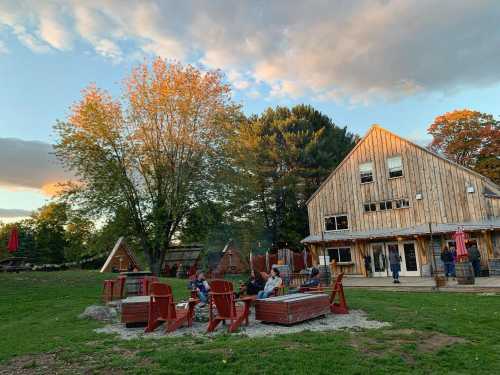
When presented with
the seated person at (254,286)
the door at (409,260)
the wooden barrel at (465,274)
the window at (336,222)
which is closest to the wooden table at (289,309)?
the seated person at (254,286)

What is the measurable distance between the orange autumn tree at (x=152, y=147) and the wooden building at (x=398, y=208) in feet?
29.2

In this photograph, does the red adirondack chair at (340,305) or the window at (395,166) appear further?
the window at (395,166)

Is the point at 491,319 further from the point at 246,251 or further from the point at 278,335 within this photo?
the point at 246,251

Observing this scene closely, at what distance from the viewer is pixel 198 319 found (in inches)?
342

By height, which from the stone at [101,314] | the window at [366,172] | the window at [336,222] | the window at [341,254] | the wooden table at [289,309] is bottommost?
the stone at [101,314]

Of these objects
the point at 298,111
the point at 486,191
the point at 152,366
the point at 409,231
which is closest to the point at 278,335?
the point at 152,366

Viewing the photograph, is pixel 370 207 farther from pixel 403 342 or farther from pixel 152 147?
pixel 403 342

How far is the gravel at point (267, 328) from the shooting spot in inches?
279

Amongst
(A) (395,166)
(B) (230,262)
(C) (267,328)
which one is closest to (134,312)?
(C) (267,328)

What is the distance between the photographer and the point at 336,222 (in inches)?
1002

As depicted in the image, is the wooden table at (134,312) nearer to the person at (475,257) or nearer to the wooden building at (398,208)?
the wooden building at (398,208)

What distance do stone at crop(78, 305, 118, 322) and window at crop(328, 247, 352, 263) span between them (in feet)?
57.1

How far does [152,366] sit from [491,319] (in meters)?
6.86

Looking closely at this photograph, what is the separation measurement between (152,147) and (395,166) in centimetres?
1588
